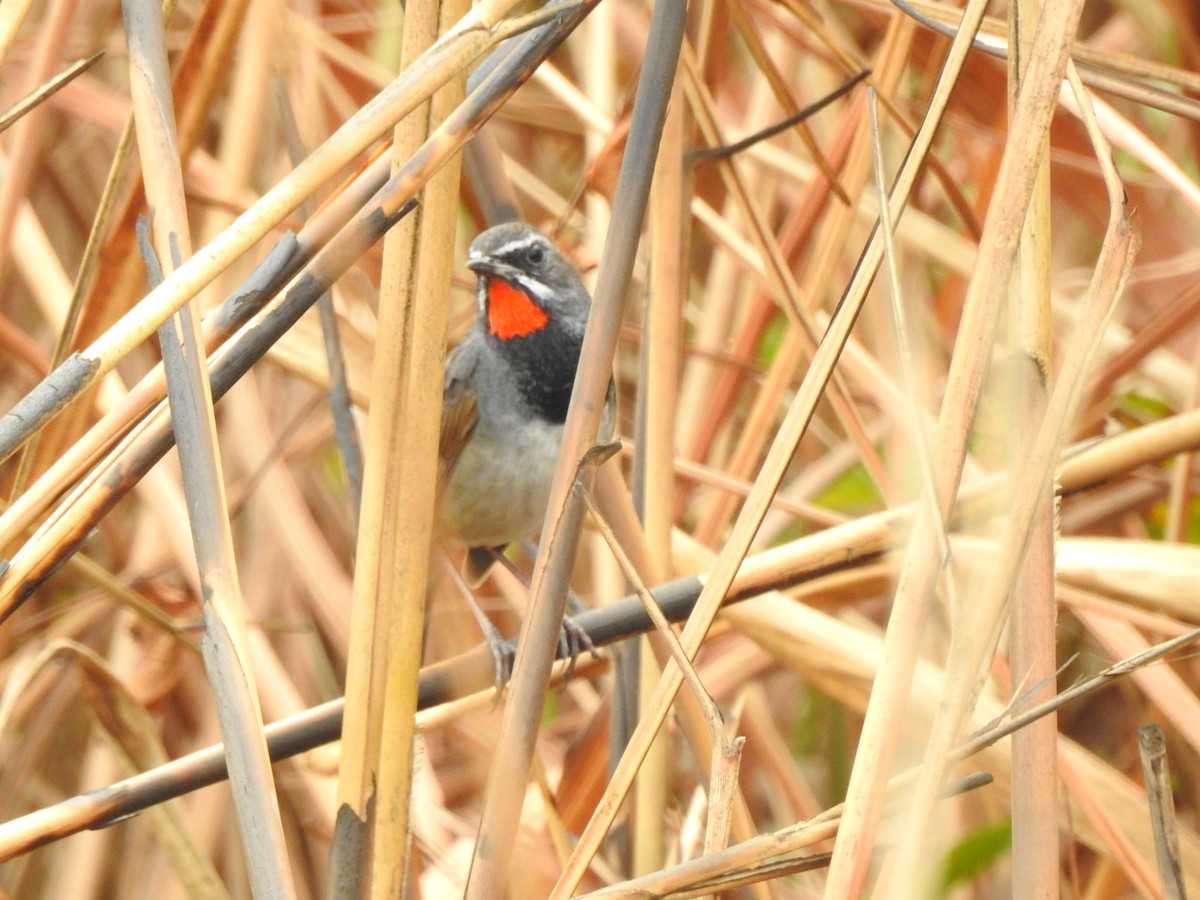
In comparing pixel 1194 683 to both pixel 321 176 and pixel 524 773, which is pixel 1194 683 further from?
pixel 321 176

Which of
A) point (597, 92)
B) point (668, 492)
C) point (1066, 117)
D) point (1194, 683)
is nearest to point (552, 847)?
point (668, 492)

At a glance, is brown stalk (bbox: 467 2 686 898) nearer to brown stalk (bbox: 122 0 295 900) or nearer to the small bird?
brown stalk (bbox: 122 0 295 900)

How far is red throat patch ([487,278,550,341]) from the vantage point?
3389mm

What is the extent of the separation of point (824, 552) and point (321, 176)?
925mm

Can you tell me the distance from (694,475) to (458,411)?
0.74 metres

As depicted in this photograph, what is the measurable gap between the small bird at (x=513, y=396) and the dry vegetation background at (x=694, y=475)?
27 cm

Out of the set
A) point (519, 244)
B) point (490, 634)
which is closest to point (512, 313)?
point (519, 244)

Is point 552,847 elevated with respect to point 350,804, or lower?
elevated

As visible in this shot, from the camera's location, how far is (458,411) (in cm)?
346

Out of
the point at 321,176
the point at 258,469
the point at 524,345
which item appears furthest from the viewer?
the point at 524,345

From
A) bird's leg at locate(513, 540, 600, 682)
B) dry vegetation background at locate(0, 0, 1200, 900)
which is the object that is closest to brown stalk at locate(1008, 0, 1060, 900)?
dry vegetation background at locate(0, 0, 1200, 900)

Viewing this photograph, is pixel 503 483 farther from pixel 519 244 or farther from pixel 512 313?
pixel 519 244

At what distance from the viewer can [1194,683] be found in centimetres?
328

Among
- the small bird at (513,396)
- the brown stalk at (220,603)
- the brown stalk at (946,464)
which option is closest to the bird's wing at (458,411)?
the small bird at (513,396)
